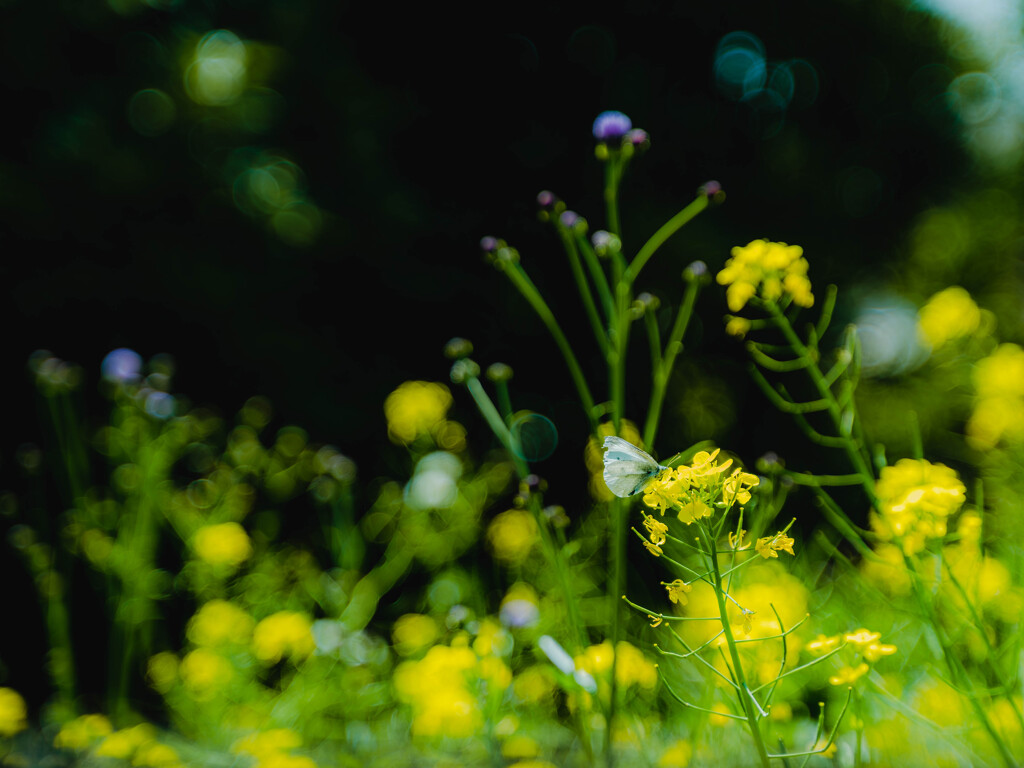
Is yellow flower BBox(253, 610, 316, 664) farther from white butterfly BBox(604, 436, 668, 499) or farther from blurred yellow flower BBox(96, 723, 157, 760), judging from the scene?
white butterfly BBox(604, 436, 668, 499)

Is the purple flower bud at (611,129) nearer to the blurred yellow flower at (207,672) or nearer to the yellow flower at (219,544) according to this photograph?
the yellow flower at (219,544)

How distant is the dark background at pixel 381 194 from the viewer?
3.53 metres

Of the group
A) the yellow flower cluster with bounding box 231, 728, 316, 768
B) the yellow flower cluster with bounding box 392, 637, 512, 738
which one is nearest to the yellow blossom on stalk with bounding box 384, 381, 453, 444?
the yellow flower cluster with bounding box 392, 637, 512, 738

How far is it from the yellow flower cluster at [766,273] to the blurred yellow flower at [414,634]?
1453 millimetres

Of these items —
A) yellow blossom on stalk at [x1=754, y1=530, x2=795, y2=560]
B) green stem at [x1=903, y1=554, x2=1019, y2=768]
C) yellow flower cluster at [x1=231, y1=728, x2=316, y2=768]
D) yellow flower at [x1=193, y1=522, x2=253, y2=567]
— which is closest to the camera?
yellow blossom on stalk at [x1=754, y1=530, x2=795, y2=560]

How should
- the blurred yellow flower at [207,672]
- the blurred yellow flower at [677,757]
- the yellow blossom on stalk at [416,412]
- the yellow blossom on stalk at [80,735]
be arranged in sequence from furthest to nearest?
the yellow blossom on stalk at [416,412] → the blurred yellow flower at [207,672] → the yellow blossom on stalk at [80,735] → the blurred yellow flower at [677,757]

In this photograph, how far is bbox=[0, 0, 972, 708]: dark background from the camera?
353cm

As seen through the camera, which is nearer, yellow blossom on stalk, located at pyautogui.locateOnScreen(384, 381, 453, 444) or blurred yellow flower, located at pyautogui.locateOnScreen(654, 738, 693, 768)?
blurred yellow flower, located at pyautogui.locateOnScreen(654, 738, 693, 768)

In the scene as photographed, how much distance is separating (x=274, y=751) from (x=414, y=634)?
77 centimetres

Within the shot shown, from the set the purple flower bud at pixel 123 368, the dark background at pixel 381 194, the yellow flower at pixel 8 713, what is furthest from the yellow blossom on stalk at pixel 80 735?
the dark background at pixel 381 194

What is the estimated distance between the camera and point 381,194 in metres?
3.70

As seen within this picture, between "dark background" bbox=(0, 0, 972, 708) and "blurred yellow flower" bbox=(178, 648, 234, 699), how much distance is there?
1443 mm

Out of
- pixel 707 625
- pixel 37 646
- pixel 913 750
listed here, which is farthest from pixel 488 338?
pixel 913 750

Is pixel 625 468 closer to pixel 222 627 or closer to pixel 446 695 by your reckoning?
pixel 446 695
